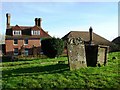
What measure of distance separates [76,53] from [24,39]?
5032 cm

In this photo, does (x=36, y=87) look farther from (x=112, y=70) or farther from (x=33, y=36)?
(x=33, y=36)

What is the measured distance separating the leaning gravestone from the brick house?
150 feet

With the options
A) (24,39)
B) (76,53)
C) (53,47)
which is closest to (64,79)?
(76,53)

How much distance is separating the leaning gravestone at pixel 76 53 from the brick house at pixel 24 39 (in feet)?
150

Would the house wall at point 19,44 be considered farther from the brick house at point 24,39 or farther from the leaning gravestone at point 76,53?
the leaning gravestone at point 76,53

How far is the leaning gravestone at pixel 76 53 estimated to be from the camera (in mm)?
23109

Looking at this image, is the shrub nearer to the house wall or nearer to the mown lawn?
the mown lawn

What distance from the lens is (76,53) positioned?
77.1 ft

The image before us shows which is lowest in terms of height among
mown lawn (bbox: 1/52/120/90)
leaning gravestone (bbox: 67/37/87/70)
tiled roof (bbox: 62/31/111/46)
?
mown lawn (bbox: 1/52/120/90)

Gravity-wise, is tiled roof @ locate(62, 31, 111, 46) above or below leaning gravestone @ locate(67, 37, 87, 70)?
above

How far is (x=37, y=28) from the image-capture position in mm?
74625

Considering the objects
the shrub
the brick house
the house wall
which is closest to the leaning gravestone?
the shrub

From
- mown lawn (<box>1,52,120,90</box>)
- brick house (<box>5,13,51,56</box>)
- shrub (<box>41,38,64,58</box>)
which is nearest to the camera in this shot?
mown lawn (<box>1,52,120,90</box>)

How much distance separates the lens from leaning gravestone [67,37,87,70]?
910 inches
